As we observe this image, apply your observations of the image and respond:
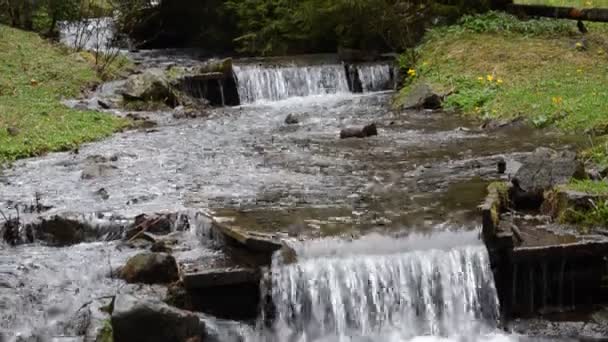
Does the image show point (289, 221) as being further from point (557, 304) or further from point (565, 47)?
point (565, 47)

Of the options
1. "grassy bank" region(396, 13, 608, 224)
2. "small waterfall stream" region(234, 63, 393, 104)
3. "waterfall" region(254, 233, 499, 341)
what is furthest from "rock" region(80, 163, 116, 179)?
"small waterfall stream" region(234, 63, 393, 104)

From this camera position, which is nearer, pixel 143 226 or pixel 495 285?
pixel 495 285

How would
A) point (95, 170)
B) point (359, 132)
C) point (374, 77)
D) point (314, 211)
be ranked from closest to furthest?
point (314, 211)
point (95, 170)
point (359, 132)
point (374, 77)

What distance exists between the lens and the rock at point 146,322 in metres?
7.67

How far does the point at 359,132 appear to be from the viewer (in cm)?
1516

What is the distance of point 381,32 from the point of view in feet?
76.1

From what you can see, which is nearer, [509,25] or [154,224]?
[154,224]

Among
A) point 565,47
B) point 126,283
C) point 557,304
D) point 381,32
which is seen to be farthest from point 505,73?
point 126,283

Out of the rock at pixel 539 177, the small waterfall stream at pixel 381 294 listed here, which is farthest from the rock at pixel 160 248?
the rock at pixel 539 177

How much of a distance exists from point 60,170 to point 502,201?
22.4ft

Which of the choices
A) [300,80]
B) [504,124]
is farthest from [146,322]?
[300,80]

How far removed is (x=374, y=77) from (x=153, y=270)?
13844mm

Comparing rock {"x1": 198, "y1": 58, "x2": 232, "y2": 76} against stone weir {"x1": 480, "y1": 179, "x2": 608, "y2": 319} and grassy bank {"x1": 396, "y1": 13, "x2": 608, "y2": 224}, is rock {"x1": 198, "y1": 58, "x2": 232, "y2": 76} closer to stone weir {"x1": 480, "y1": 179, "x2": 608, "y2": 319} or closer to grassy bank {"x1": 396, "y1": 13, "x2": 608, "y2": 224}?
grassy bank {"x1": 396, "y1": 13, "x2": 608, "y2": 224}

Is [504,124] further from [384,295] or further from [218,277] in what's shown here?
[218,277]
